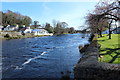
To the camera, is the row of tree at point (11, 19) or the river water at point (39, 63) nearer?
the river water at point (39, 63)

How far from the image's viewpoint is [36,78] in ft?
32.3

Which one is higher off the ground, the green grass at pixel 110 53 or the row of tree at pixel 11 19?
the row of tree at pixel 11 19

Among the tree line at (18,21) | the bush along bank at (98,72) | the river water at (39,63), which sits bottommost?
the river water at (39,63)

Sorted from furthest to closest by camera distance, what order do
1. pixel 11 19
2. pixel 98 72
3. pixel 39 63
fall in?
1. pixel 11 19
2. pixel 39 63
3. pixel 98 72

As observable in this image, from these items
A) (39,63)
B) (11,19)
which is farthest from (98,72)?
(11,19)

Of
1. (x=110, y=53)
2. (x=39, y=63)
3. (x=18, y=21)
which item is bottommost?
(x=39, y=63)

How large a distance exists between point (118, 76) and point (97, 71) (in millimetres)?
1067

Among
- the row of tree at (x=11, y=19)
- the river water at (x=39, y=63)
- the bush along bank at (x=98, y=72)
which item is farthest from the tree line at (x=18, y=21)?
the bush along bank at (x=98, y=72)

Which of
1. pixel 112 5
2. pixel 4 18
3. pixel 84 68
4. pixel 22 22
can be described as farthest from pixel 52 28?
pixel 84 68

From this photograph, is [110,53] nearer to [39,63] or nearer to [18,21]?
[39,63]

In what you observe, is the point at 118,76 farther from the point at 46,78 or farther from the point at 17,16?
the point at 17,16

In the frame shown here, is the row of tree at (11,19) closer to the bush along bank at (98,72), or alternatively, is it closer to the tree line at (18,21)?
the tree line at (18,21)

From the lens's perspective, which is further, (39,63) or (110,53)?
(39,63)

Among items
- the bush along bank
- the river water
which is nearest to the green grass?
the bush along bank
